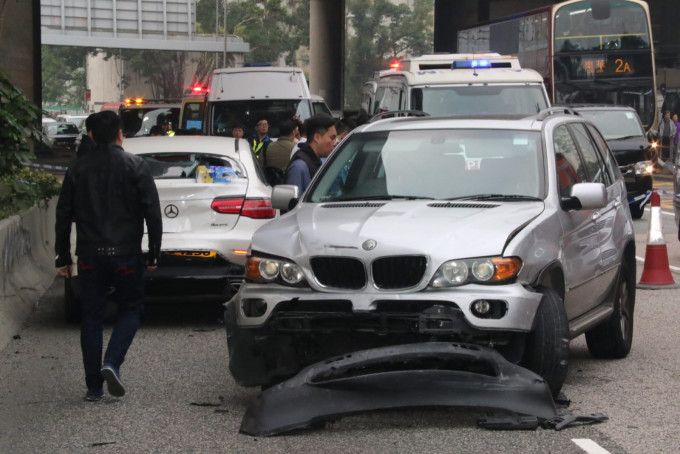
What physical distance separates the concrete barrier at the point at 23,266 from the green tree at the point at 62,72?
132283 millimetres

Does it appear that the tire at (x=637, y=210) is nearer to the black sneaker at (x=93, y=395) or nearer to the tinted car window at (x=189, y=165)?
the tinted car window at (x=189, y=165)

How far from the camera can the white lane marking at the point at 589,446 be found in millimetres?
6051

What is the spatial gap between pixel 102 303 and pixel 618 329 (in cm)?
358

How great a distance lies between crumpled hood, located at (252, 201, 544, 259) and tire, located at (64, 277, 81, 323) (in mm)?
3411

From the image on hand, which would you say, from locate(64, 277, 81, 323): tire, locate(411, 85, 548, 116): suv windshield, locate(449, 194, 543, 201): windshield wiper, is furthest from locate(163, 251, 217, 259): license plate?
locate(411, 85, 548, 116): suv windshield

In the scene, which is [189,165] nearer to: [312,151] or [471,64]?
[312,151]

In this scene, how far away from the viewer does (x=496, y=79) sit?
17.7 metres

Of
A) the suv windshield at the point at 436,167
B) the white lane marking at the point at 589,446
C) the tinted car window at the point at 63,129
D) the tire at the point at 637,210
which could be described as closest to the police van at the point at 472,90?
the tire at the point at 637,210

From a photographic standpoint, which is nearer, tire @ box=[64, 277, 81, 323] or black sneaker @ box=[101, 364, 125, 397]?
black sneaker @ box=[101, 364, 125, 397]

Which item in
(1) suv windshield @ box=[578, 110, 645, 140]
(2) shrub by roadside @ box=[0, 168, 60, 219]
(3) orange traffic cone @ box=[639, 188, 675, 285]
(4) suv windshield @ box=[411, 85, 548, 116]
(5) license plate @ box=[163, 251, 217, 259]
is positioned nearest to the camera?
(5) license plate @ box=[163, 251, 217, 259]

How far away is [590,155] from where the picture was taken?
8898mm

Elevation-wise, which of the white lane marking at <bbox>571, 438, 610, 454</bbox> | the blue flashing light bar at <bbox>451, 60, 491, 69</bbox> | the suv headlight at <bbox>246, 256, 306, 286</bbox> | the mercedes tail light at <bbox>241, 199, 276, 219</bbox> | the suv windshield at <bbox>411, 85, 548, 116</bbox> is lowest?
the white lane marking at <bbox>571, 438, 610, 454</bbox>

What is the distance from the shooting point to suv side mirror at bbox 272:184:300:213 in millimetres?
8117

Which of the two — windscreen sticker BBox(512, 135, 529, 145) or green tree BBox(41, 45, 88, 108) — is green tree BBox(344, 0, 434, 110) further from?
windscreen sticker BBox(512, 135, 529, 145)
